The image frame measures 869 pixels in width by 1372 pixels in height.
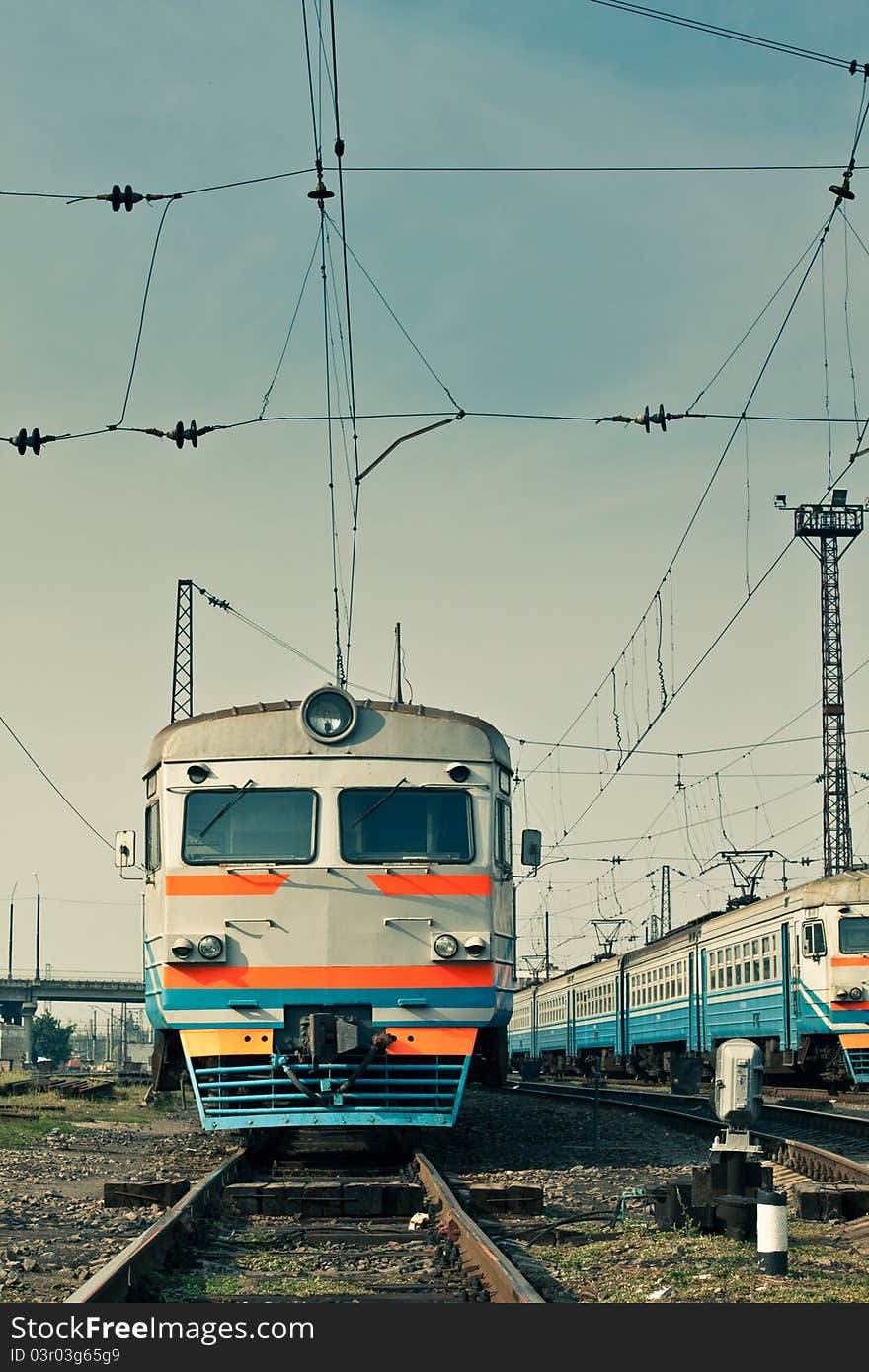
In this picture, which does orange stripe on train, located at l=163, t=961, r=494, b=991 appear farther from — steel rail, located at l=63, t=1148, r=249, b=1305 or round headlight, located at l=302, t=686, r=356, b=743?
steel rail, located at l=63, t=1148, r=249, b=1305

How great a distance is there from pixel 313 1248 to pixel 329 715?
5256 millimetres

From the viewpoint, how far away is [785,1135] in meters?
17.7

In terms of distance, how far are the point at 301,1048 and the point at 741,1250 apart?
14.3ft

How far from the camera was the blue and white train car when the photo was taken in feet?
78.1

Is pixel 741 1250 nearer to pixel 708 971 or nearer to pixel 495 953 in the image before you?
pixel 495 953

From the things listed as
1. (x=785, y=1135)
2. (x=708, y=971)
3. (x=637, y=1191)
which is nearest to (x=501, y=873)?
(x=637, y=1191)

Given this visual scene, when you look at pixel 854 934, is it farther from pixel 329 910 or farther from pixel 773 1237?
pixel 773 1237

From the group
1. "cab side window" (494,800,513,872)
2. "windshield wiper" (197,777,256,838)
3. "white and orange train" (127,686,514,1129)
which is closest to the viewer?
"white and orange train" (127,686,514,1129)

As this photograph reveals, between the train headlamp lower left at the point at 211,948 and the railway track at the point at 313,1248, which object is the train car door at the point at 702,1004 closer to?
the railway track at the point at 313,1248

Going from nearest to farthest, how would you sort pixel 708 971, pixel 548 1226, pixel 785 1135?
pixel 548 1226 → pixel 785 1135 → pixel 708 971

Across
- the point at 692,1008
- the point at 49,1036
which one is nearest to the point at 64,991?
the point at 49,1036

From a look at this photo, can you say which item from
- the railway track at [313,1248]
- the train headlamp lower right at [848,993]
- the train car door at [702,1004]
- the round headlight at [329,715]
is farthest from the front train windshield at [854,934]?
the railway track at [313,1248]

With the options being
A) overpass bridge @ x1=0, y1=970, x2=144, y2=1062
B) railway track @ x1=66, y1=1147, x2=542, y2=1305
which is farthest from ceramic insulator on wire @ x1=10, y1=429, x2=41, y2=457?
overpass bridge @ x1=0, y1=970, x2=144, y2=1062

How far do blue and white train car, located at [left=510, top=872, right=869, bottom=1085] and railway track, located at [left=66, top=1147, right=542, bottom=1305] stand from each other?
18.3 feet
